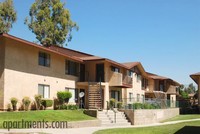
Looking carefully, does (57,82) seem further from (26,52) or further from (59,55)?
(26,52)

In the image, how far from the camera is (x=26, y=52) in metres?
28.5

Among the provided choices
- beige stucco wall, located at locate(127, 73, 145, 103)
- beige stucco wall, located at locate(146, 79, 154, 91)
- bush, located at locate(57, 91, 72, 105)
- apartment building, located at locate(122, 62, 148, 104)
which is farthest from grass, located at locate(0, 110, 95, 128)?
beige stucco wall, located at locate(146, 79, 154, 91)

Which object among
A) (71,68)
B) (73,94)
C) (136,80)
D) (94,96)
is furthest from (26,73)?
(136,80)

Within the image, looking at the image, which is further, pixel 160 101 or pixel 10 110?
pixel 160 101

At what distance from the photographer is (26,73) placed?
28.4m

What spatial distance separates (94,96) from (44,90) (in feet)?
22.1

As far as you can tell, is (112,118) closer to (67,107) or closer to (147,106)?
(67,107)

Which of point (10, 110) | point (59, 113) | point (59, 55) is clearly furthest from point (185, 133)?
point (59, 55)

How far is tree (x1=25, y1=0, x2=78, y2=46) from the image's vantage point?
54.5m

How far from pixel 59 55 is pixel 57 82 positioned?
269 centimetres

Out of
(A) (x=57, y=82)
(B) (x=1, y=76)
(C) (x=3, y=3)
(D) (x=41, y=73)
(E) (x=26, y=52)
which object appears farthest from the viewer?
(C) (x=3, y=3)

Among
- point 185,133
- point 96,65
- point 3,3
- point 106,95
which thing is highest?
point 3,3

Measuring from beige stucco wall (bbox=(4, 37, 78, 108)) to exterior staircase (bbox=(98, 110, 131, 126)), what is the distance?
17.2 ft

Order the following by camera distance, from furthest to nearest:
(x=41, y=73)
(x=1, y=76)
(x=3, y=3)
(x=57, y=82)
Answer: (x=3, y=3) < (x=57, y=82) < (x=41, y=73) < (x=1, y=76)
